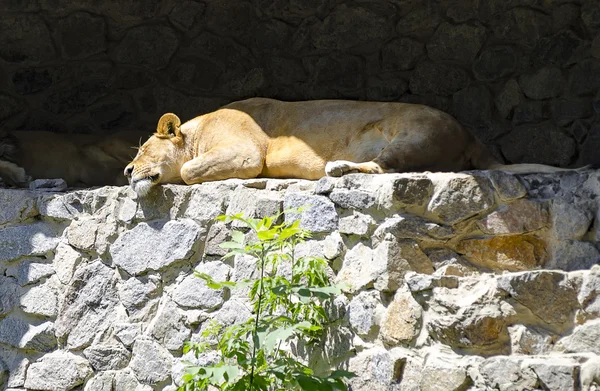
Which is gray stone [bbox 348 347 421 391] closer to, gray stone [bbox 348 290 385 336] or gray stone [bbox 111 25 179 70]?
gray stone [bbox 348 290 385 336]

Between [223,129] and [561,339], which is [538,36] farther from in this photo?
[561,339]

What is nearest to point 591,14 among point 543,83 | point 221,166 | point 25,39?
point 543,83

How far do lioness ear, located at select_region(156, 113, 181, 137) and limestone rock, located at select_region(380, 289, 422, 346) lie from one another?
82.8 inches

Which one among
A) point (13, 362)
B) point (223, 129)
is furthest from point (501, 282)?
point (13, 362)

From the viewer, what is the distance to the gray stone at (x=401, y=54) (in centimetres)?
691

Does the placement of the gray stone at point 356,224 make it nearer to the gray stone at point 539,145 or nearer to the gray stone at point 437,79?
the gray stone at point 539,145

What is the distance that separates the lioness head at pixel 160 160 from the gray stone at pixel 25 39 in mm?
2401

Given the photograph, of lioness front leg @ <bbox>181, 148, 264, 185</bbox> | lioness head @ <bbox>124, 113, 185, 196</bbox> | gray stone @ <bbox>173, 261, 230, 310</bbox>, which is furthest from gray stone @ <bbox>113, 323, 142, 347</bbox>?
lioness front leg @ <bbox>181, 148, 264, 185</bbox>

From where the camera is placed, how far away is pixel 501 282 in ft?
12.8

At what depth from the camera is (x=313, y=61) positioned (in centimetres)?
720

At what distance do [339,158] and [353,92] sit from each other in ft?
6.22

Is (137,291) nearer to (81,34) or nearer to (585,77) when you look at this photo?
(81,34)

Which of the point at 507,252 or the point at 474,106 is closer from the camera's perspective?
Answer: the point at 507,252

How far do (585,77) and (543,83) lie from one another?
289 mm
